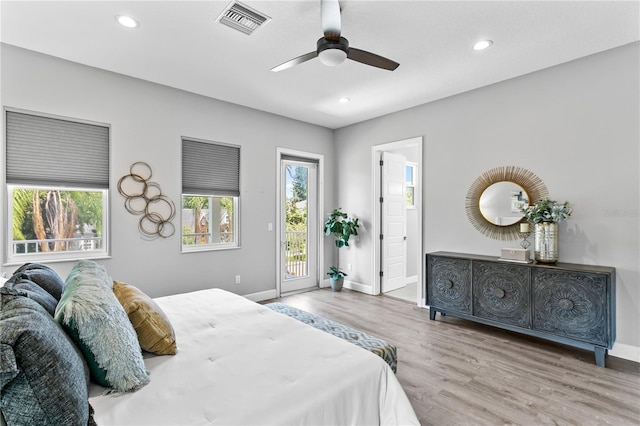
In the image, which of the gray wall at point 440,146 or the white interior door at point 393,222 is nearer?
the gray wall at point 440,146

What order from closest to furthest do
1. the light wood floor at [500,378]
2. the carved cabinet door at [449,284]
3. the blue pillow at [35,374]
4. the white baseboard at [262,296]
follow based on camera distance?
Result: the blue pillow at [35,374] < the light wood floor at [500,378] < the carved cabinet door at [449,284] < the white baseboard at [262,296]

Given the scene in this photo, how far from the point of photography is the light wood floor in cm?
211

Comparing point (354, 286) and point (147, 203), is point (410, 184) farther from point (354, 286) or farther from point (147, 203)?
point (147, 203)

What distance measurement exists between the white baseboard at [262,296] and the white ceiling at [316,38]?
2814mm

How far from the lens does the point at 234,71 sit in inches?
134

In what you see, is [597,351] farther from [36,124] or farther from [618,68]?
[36,124]

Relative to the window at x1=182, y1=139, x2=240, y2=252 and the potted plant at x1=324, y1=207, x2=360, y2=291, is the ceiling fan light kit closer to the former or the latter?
the window at x1=182, y1=139, x2=240, y2=252

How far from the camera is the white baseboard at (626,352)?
2861mm

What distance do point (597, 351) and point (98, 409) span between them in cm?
363

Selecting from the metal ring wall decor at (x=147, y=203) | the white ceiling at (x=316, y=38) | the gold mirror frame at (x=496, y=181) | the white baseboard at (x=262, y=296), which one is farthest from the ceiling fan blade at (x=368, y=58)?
the white baseboard at (x=262, y=296)

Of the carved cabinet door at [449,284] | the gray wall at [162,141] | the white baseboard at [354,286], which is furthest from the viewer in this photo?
the white baseboard at [354,286]

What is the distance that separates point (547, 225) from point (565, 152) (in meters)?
0.80

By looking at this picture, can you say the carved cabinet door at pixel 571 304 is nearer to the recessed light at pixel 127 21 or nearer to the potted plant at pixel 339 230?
the potted plant at pixel 339 230

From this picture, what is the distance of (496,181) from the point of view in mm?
3752
